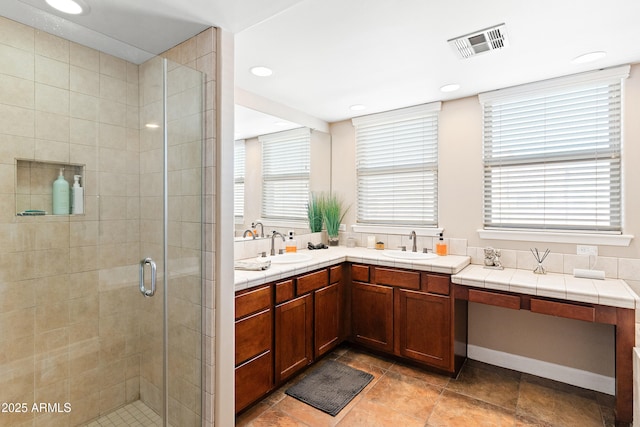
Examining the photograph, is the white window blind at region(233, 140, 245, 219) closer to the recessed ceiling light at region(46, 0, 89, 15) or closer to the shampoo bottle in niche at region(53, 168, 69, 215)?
the shampoo bottle in niche at region(53, 168, 69, 215)

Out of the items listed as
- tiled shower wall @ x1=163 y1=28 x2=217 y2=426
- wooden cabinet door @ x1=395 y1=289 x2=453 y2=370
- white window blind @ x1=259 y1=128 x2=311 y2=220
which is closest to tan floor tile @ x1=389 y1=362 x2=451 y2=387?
wooden cabinet door @ x1=395 y1=289 x2=453 y2=370

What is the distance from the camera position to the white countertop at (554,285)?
6.70 feet

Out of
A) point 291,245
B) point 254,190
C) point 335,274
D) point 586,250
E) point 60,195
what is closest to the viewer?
point 60,195

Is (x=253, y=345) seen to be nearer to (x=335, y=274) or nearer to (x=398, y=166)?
(x=335, y=274)

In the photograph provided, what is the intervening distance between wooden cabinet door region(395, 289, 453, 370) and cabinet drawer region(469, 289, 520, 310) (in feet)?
0.66

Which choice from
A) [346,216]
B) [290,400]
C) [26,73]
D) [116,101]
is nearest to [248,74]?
[116,101]

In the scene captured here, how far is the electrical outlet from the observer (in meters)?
2.50

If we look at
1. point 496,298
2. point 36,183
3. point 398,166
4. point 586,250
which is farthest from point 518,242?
point 36,183

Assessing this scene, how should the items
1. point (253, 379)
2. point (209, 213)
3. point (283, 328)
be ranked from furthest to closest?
point (283, 328)
point (253, 379)
point (209, 213)

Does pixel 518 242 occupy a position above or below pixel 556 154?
below

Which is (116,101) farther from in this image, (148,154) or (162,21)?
(162,21)

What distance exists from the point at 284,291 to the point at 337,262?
2.38 feet

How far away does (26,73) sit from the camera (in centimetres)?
167

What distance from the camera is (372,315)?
2971 mm
